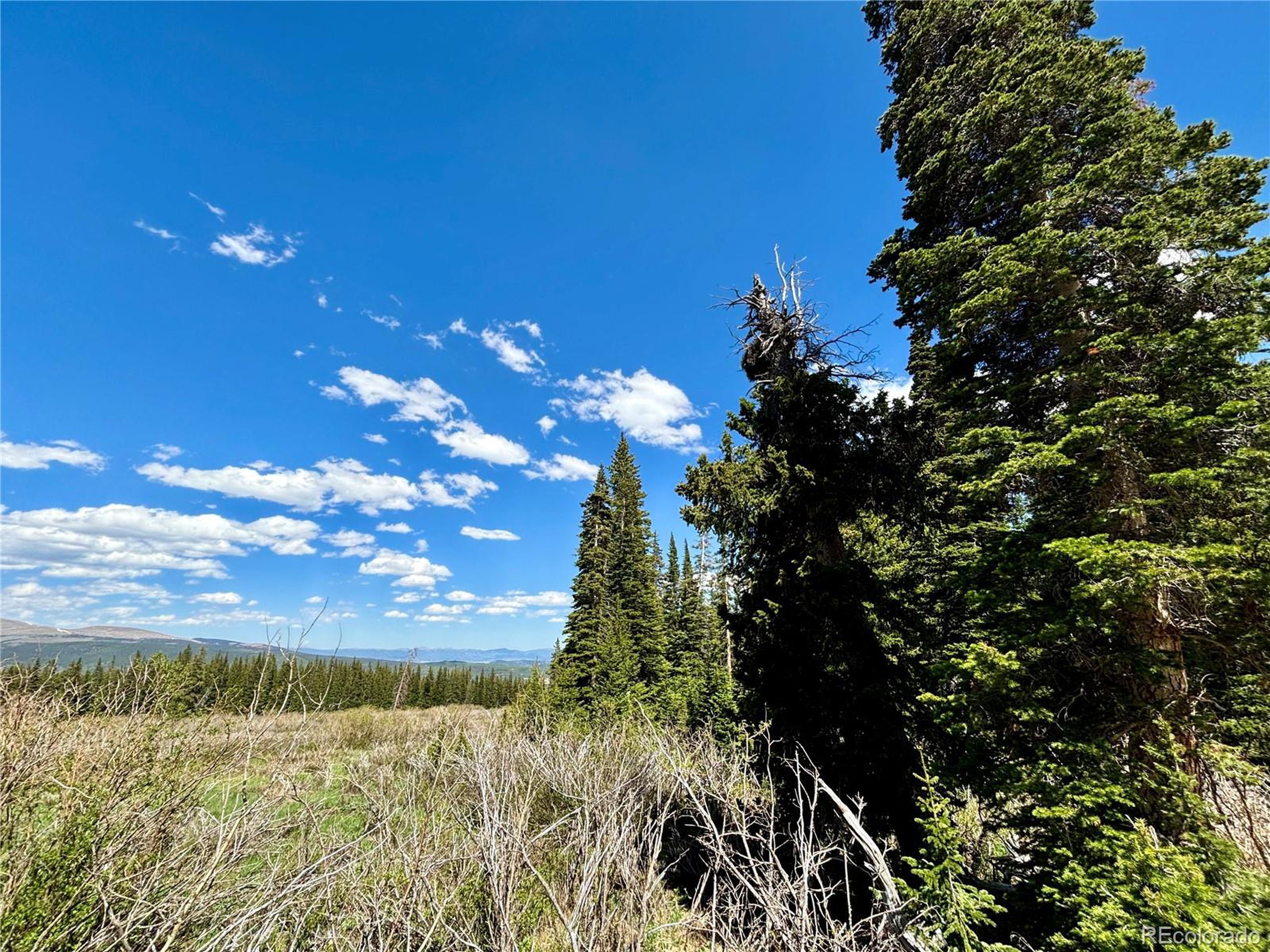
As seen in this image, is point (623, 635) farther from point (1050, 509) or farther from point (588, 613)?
point (1050, 509)

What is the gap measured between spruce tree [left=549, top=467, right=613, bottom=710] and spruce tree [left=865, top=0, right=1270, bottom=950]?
19.5 metres

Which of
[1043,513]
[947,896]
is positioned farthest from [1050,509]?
[947,896]

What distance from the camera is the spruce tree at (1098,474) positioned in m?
4.79

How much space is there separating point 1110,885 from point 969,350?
6.56 metres

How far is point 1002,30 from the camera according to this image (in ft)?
25.1

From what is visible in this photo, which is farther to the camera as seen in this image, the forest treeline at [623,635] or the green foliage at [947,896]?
the forest treeline at [623,635]

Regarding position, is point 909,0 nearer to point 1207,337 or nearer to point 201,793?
point 1207,337

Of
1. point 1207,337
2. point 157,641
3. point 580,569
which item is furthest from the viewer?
point 580,569

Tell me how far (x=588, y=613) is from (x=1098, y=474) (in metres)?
23.9

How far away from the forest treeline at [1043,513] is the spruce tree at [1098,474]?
0.04 m

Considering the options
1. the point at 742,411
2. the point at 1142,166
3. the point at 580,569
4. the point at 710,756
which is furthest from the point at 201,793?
the point at 580,569

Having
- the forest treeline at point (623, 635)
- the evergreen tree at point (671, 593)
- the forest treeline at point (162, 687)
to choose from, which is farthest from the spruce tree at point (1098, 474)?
the evergreen tree at point (671, 593)

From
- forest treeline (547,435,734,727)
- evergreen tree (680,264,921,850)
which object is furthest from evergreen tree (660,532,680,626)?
evergreen tree (680,264,921,850)

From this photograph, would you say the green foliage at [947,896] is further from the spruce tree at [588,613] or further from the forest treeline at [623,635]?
the spruce tree at [588,613]
